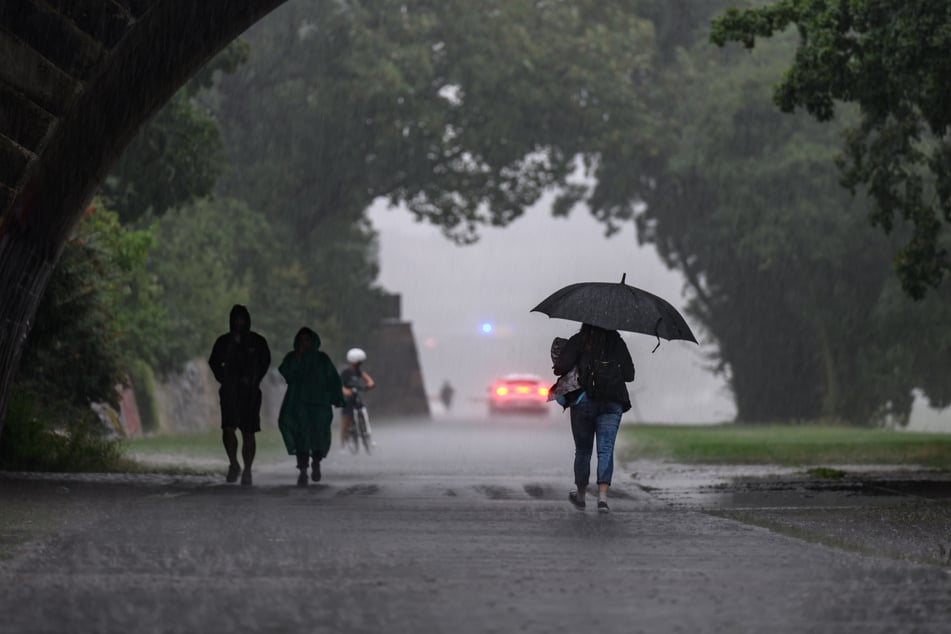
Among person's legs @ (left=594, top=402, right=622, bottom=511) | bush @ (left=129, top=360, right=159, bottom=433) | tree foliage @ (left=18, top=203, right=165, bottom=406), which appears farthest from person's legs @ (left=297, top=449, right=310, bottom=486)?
bush @ (left=129, top=360, right=159, bottom=433)

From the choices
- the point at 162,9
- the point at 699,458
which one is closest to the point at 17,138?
the point at 162,9

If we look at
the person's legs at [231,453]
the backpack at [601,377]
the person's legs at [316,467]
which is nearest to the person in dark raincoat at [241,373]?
the person's legs at [231,453]

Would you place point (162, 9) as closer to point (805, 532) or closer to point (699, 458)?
point (805, 532)

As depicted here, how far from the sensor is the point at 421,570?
10.6m

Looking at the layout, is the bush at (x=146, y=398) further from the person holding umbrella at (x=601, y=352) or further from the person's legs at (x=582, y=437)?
the person holding umbrella at (x=601, y=352)

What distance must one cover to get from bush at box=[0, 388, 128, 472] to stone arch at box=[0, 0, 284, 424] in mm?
4646

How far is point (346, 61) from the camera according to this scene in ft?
174

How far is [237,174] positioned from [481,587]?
4629 centimetres

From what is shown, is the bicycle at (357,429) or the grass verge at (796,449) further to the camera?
the bicycle at (357,429)

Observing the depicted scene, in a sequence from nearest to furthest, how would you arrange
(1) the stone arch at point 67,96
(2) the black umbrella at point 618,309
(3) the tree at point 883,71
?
1. (1) the stone arch at point 67,96
2. (2) the black umbrella at point 618,309
3. (3) the tree at point 883,71

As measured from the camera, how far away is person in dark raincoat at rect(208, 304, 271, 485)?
1964 cm

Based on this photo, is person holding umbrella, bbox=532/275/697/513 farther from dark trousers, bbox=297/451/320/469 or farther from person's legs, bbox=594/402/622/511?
dark trousers, bbox=297/451/320/469

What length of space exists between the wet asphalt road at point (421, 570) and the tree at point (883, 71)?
237 inches

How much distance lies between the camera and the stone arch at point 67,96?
1306 centimetres
